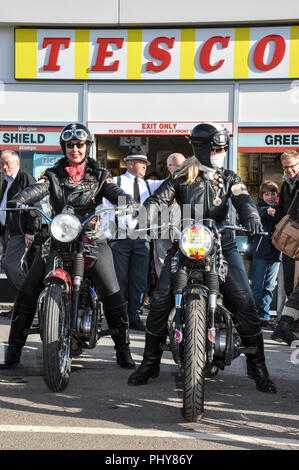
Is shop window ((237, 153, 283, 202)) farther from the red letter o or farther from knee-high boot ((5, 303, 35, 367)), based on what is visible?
knee-high boot ((5, 303, 35, 367))

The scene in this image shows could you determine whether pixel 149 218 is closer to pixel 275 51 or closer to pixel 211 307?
pixel 211 307

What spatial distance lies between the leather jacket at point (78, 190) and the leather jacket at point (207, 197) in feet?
1.27

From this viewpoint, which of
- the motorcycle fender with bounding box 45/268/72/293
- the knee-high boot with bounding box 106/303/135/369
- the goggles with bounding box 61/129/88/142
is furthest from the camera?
the knee-high boot with bounding box 106/303/135/369

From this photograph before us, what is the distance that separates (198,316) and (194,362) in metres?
0.28

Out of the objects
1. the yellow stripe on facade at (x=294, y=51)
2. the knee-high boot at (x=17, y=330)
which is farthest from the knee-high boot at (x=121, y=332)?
the yellow stripe on facade at (x=294, y=51)

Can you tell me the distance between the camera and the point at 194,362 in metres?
3.86

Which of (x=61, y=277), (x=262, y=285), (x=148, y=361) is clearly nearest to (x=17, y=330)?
(x=61, y=277)

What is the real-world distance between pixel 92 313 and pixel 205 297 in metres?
1.13

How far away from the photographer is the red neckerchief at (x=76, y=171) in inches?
202

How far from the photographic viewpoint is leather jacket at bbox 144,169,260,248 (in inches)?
183

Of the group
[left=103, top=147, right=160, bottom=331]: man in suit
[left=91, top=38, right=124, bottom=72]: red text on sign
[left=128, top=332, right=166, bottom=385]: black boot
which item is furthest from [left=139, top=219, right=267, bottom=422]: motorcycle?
[left=91, top=38, right=124, bottom=72]: red text on sign

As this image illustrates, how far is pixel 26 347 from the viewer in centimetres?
624

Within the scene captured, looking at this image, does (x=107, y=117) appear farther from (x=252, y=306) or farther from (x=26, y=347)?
(x=252, y=306)
